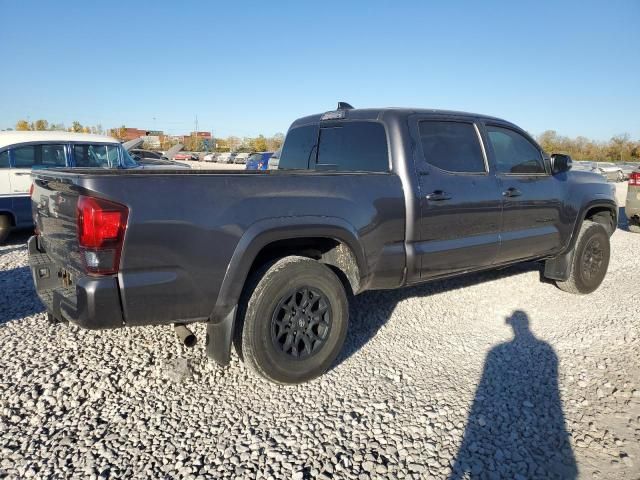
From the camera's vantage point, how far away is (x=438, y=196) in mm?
3516

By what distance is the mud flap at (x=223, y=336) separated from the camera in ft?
8.82

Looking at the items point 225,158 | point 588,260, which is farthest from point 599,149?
point 588,260

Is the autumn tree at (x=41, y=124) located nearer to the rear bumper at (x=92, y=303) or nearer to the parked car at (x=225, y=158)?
the parked car at (x=225, y=158)

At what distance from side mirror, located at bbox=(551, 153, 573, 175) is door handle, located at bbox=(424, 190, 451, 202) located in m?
1.81

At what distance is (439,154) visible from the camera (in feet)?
12.2

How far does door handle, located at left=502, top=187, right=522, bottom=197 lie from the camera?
409 centimetres

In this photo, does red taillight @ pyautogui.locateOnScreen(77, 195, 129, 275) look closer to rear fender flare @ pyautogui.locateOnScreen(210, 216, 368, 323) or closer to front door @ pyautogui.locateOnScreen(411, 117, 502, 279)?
rear fender flare @ pyautogui.locateOnScreen(210, 216, 368, 323)

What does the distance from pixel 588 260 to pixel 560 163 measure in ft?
4.48

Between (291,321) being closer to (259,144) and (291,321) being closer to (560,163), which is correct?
(560,163)

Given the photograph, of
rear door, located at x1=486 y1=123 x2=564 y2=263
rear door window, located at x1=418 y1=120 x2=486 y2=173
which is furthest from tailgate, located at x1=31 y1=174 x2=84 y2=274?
rear door, located at x1=486 y1=123 x2=564 y2=263

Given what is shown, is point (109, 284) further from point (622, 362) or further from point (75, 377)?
point (622, 362)

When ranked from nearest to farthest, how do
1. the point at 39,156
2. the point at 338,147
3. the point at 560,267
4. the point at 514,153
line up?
1. the point at 338,147
2. the point at 514,153
3. the point at 560,267
4. the point at 39,156

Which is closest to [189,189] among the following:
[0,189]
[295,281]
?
[295,281]

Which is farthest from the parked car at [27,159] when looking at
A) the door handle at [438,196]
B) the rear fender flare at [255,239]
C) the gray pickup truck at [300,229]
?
the door handle at [438,196]
